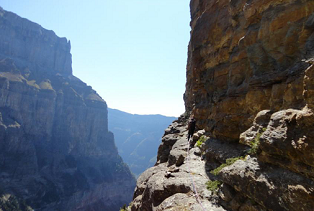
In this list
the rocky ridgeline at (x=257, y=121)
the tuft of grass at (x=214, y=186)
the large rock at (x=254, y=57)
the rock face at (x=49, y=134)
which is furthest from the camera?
the rock face at (x=49, y=134)

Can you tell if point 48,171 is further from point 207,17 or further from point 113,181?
point 207,17

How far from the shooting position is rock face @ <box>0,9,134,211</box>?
100m

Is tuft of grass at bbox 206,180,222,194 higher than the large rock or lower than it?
lower

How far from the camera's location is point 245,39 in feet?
32.4

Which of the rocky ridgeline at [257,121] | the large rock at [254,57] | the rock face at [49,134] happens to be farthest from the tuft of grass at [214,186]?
the rock face at [49,134]

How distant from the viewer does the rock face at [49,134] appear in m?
100

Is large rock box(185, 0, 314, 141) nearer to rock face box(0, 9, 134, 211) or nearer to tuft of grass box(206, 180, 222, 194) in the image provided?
tuft of grass box(206, 180, 222, 194)

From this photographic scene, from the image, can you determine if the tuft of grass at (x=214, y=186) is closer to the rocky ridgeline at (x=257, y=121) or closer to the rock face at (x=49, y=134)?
the rocky ridgeline at (x=257, y=121)

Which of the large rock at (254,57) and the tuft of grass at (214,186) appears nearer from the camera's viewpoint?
the large rock at (254,57)

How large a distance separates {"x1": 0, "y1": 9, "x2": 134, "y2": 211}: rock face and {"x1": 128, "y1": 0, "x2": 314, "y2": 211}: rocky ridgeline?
104420 millimetres

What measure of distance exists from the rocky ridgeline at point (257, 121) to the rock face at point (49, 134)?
343 ft

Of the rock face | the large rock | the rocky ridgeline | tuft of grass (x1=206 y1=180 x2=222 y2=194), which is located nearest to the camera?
the rocky ridgeline

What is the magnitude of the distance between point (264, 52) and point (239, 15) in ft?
13.2

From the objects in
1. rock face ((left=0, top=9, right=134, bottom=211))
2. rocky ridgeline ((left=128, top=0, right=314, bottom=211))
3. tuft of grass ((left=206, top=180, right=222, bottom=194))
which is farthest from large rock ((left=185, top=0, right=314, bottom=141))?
rock face ((left=0, top=9, right=134, bottom=211))
